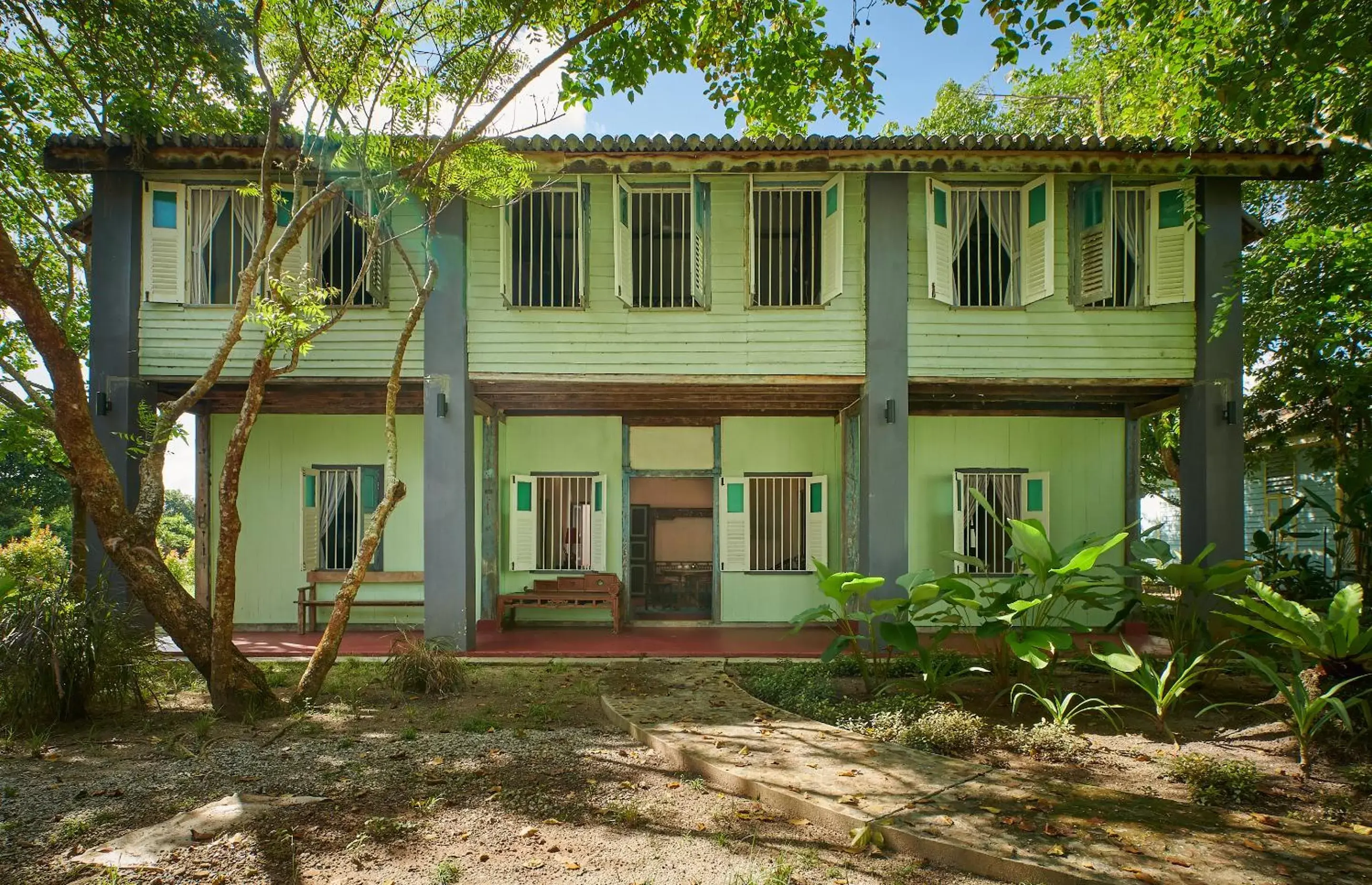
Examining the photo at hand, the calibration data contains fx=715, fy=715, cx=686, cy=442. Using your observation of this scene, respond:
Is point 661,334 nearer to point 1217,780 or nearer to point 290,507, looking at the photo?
point 290,507

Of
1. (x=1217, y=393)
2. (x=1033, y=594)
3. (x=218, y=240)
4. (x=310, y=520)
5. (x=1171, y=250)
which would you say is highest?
(x=218, y=240)

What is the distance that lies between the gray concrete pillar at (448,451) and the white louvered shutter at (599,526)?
2105 millimetres

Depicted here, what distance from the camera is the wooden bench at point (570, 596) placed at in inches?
371

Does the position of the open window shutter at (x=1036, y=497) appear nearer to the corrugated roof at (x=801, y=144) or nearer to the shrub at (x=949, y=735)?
the corrugated roof at (x=801, y=144)

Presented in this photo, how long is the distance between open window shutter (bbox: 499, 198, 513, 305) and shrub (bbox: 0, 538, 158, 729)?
15.3 feet

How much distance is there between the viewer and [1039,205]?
8.20m

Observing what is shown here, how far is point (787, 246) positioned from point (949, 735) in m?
6.46

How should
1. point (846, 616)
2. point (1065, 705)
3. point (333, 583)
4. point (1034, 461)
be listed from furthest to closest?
1. point (1034, 461)
2. point (333, 583)
3. point (846, 616)
4. point (1065, 705)

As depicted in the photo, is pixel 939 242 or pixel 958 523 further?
pixel 958 523

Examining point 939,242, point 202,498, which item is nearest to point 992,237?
point 939,242

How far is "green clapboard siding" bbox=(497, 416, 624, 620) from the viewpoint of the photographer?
1020 cm

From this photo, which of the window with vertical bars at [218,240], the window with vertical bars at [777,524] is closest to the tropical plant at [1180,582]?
the window with vertical bars at [777,524]

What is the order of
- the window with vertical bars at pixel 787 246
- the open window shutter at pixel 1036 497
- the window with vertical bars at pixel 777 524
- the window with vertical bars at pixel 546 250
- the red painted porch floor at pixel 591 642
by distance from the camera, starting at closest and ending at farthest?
the red painted porch floor at pixel 591 642, the window with vertical bars at pixel 546 250, the window with vertical bars at pixel 787 246, the open window shutter at pixel 1036 497, the window with vertical bars at pixel 777 524

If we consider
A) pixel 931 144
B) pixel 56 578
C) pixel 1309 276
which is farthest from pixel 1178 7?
pixel 56 578
